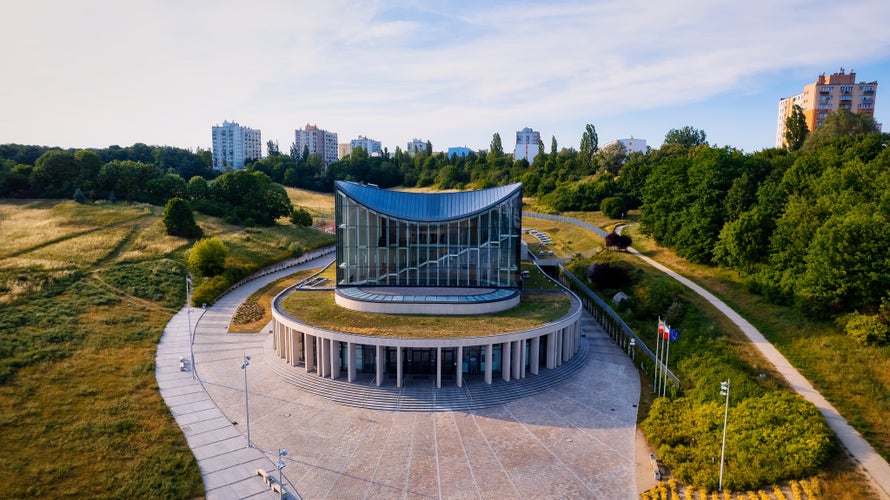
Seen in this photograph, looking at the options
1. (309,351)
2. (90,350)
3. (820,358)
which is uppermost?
(820,358)

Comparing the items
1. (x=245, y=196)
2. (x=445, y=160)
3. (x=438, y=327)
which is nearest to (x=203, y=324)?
(x=438, y=327)

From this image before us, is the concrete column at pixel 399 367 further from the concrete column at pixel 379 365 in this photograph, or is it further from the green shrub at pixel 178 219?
the green shrub at pixel 178 219

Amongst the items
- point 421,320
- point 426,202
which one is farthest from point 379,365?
point 426,202

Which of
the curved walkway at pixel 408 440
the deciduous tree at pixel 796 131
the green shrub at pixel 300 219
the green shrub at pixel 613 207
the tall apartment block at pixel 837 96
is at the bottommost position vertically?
the curved walkway at pixel 408 440

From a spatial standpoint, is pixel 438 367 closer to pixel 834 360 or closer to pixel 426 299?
pixel 426 299

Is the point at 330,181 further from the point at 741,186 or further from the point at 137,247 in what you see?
the point at 741,186

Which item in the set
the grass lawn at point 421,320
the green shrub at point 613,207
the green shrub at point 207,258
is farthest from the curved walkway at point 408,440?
the green shrub at point 613,207

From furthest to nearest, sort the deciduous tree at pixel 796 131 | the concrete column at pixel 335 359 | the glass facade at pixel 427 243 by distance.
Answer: the deciduous tree at pixel 796 131, the glass facade at pixel 427 243, the concrete column at pixel 335 359
